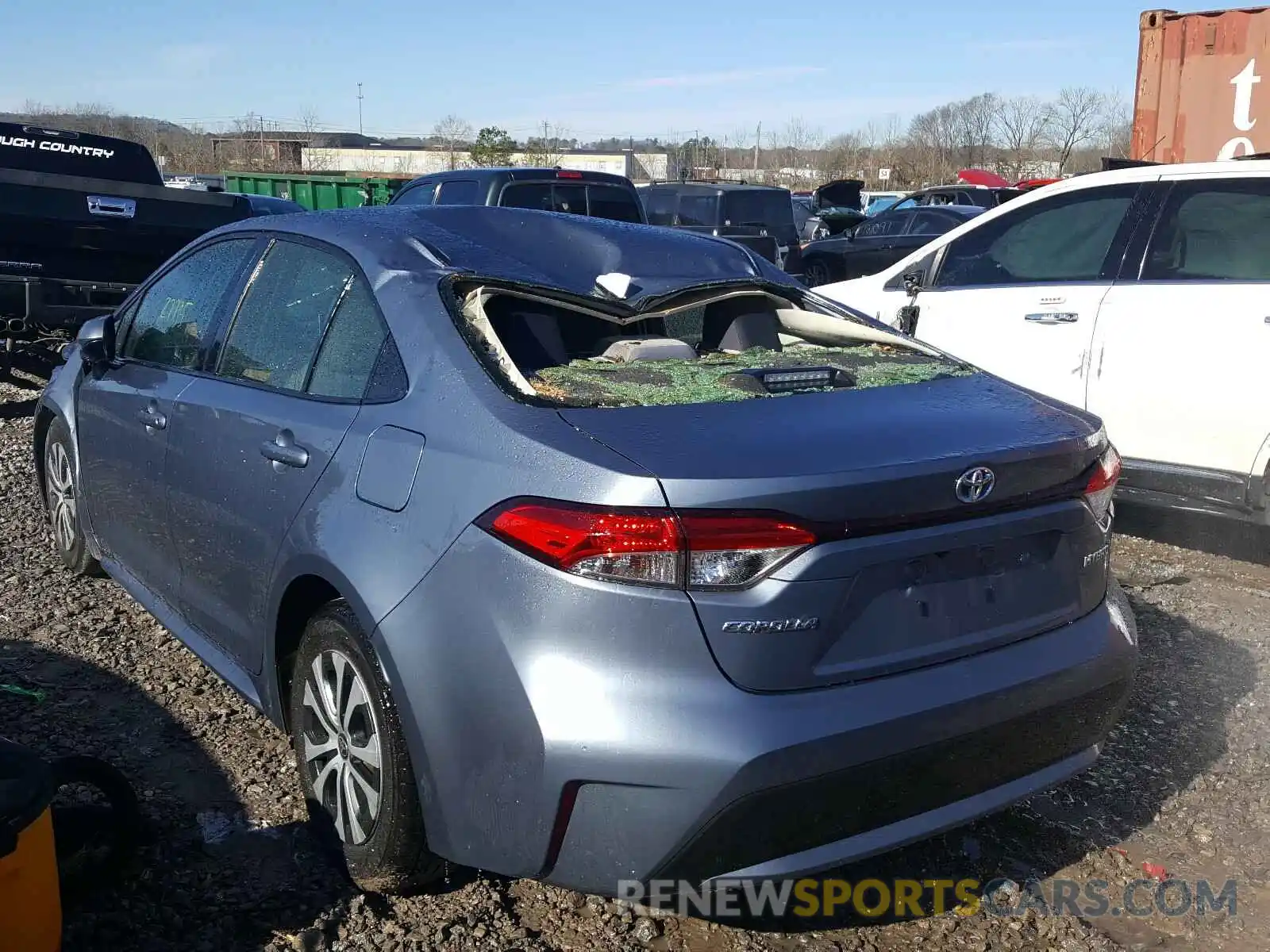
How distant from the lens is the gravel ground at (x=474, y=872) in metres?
2.75

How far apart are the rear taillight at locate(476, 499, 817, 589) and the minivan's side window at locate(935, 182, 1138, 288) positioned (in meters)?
4.04

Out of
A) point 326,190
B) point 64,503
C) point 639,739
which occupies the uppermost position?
point 326,190

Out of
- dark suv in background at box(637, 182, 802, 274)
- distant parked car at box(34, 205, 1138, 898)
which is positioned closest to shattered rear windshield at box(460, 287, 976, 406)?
distant parked car at box(34, 205, 1138, 898)

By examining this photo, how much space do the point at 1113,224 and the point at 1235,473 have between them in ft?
4.58

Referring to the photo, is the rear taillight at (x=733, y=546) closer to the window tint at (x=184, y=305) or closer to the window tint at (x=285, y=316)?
the window tint at (x=285, y=316)

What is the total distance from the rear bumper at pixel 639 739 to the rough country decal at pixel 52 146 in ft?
25.5

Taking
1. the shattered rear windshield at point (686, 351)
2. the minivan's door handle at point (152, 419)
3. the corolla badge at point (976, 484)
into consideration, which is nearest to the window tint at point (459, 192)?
the minivan's door handle at point (152, 419)

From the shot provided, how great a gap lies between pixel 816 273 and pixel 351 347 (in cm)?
1566

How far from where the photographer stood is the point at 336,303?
124 inches

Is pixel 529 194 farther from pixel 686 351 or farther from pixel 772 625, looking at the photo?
pixel 772 625

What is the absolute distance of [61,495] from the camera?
16.2ft

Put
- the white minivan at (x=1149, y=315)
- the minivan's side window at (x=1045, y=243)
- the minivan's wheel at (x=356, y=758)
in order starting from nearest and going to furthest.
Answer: the minivan's wheel at (x=356, y=758)
the white minivan at (x=1149, y=315)
the minivan's side window at (x=1045, y=243)

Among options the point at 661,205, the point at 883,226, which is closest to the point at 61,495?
the point at 661,205

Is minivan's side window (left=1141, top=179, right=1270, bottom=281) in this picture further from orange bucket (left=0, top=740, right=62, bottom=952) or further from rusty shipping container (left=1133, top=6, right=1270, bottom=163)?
orange bucket (left=0, top=740, right=62, bottom=952)
